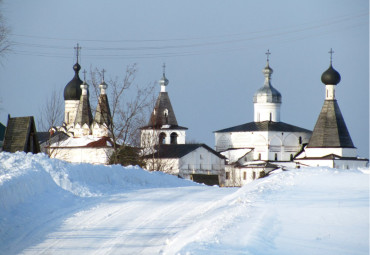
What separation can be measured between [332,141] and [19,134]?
163ft

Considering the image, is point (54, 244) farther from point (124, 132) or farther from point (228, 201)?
point (124, 132)

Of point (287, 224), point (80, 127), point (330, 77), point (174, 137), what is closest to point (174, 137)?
point (174, 137)

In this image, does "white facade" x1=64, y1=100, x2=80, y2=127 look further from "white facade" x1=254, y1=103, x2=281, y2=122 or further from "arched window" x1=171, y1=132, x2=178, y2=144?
"white facade" x1=254, y1=103, x2=281, y2=122

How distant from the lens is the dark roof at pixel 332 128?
241ft

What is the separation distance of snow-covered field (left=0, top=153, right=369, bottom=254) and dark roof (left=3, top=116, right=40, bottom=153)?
954cm

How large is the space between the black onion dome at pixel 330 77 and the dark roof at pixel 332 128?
7.23 ft

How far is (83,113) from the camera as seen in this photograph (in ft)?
277

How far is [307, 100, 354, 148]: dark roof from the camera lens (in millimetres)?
73375

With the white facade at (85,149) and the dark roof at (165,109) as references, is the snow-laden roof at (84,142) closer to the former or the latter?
the white facade at (85,149)

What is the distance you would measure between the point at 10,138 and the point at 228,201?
48.6 feet

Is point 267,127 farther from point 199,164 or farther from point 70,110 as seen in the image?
point 70,110

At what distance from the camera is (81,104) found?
3342 inches

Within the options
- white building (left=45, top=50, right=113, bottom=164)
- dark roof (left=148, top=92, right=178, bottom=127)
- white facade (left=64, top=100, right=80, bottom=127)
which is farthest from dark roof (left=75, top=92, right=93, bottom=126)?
dark roof (left=148, top=92, right=178, bottom=127)

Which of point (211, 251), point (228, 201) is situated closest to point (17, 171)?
point (228, 201)
